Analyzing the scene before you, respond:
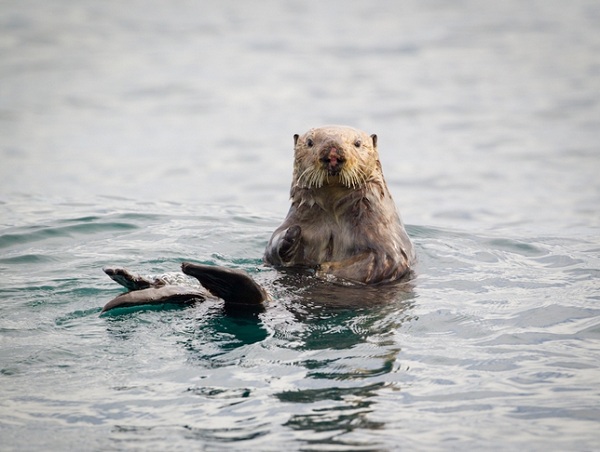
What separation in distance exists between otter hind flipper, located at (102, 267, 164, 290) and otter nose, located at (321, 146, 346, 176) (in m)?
1.34

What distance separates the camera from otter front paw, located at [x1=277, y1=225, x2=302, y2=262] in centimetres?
692

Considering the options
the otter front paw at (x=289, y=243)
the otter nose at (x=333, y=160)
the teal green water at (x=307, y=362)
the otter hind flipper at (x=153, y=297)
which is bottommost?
the teal green water at (x=307, y=362)

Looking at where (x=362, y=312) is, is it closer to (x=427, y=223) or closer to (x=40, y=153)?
(x=427, y=223)

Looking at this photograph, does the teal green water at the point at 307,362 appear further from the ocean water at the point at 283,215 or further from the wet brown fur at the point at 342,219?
the wet brown fur at the point at 342,219

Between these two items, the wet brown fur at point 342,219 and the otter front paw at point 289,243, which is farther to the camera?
the otter front paw at point 289,243

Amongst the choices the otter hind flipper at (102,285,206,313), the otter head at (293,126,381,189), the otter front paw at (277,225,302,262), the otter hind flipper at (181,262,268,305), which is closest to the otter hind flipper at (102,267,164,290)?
the otter hind flipper at (102,285,206,313)

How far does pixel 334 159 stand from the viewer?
648cm

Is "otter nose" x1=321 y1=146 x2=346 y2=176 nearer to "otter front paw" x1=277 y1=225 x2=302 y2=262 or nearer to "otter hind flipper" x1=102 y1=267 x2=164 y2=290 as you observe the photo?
"otter front paw" x1=277 y1=225 x2=302 y2=262

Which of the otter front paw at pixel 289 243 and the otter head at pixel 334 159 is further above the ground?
the otter head at pixel 334 159

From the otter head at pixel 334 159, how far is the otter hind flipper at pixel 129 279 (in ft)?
4.31

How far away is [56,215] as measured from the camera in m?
9.64

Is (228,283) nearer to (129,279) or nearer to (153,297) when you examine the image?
(153,297)

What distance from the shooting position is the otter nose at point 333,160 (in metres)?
6.46

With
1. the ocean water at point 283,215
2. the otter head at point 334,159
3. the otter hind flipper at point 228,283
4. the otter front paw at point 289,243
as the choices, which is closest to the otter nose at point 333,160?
the otter head at point 334,159
